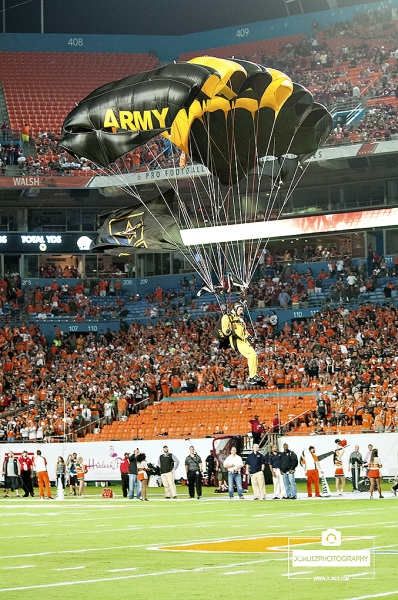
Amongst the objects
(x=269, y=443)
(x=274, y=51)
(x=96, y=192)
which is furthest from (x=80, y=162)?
(x=269, y=443)

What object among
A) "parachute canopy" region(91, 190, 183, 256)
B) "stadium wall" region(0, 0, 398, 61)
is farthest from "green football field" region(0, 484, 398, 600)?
"stadium wall" region(0, 0, 398, 61)

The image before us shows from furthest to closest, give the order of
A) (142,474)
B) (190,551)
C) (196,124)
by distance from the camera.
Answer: (142,474)
(196,124)
(190,551)

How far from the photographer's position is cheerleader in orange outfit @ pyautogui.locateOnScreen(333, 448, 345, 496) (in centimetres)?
2348

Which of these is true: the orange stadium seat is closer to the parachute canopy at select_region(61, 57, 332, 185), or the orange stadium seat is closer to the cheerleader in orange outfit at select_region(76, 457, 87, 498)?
the cheerleader in orange outfit at select_region(76, 457, 87, 498)

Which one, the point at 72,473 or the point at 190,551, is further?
the point at 72,473

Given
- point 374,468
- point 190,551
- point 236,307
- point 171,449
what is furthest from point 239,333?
point 171,449

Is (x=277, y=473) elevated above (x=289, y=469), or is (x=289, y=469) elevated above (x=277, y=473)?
(x=289, y=469)

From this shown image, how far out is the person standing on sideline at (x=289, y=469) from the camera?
70.8 feet

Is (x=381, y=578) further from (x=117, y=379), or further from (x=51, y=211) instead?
(x=51, y=211)

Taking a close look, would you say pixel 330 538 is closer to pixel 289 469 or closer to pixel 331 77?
pixel 289 469

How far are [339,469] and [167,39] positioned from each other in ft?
120

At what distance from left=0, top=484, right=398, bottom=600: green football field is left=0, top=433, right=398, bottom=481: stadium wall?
5.09 meters

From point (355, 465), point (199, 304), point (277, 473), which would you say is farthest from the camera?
point (199, 304)

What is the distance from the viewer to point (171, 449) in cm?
2859
